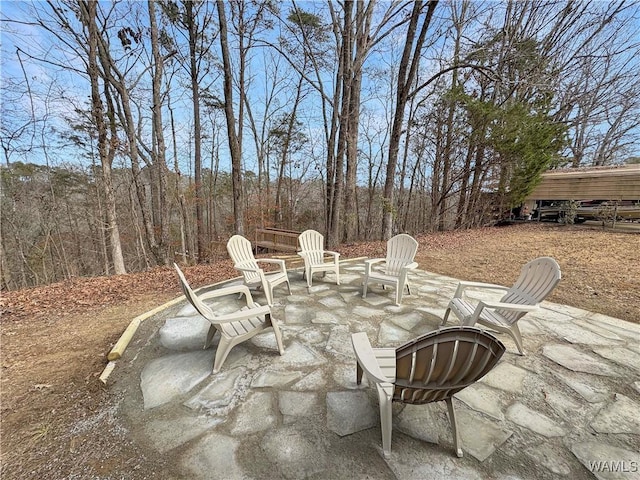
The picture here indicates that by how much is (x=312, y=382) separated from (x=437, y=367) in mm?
972

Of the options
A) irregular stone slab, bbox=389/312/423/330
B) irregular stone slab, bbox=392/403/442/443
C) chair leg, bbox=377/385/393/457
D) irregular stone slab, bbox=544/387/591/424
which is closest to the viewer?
chair leg, bbox=377/385/393/457

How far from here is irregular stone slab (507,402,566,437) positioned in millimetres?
1508

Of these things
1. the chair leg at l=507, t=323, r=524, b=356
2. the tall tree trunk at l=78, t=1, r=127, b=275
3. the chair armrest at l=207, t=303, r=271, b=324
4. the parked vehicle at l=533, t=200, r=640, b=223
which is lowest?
the chair leg at l=507, t=323, r=524, b=356

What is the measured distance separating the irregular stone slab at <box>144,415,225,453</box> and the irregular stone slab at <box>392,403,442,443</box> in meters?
1.09

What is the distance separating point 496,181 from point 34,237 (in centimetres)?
1627

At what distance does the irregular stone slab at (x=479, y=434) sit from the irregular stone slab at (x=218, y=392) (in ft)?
4.72

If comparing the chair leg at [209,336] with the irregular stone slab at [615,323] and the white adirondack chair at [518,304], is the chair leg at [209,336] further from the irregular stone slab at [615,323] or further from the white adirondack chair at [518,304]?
the irregular stone slab at [615,323]

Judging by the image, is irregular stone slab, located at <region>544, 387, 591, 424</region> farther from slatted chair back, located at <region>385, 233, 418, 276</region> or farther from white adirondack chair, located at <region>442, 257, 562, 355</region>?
slatted chair back, located at <region>385, 233, 418, 276</region>

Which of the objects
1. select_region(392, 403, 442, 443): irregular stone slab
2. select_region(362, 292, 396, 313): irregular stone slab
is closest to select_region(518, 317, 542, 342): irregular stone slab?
select_region(362, 292, 396, 313): irregular stone slab

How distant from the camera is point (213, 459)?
4.45 ft

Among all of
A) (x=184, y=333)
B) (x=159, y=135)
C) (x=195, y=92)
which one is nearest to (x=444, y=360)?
(x=184, y=333)

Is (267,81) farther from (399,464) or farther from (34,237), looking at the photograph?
(399,464)

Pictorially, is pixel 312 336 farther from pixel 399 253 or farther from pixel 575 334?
pixel 575 334

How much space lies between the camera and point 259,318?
92.1 inches
